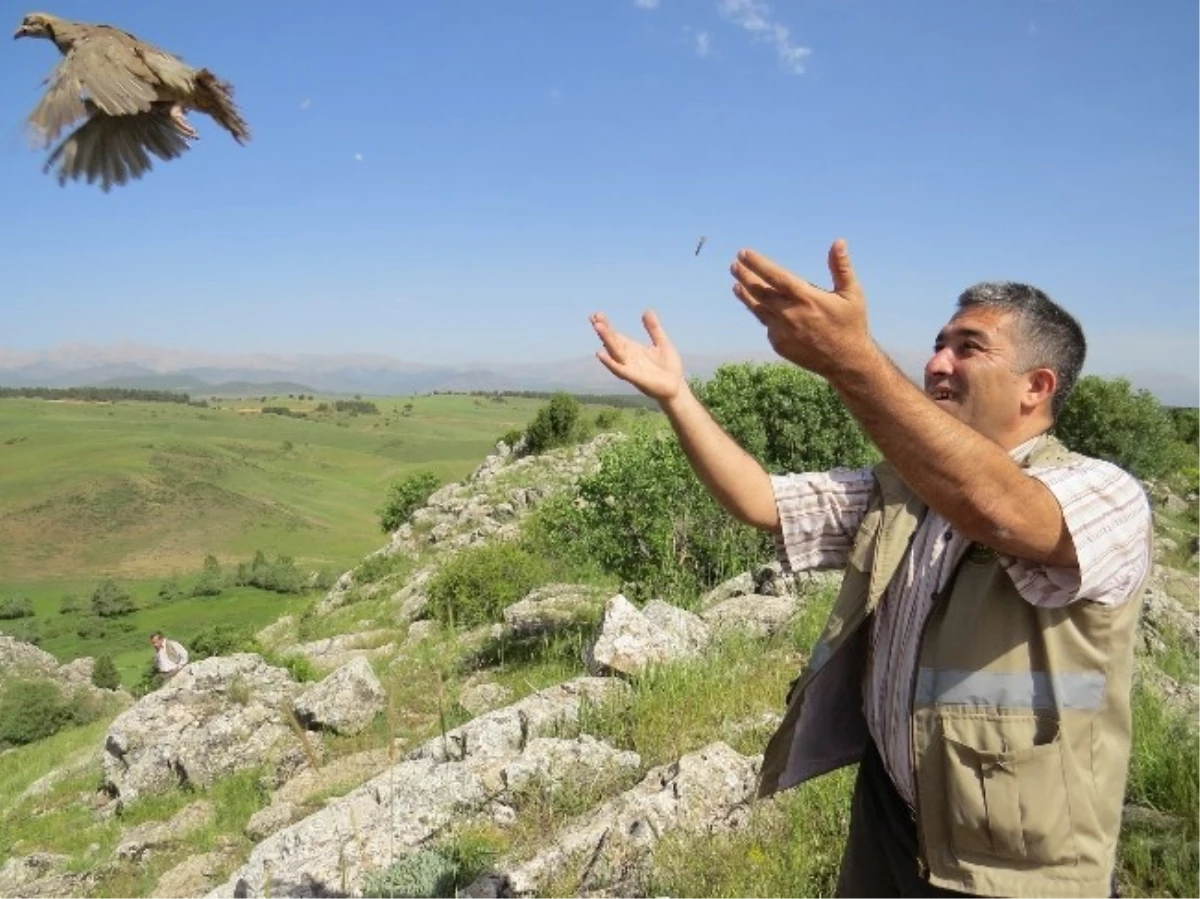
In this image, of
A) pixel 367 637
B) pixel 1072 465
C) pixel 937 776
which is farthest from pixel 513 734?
pixel 367 637

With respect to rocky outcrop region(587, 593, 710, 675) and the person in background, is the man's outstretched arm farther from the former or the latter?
the person in background

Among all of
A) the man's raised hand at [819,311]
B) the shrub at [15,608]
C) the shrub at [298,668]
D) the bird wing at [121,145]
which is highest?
the bird wing at [121,145]

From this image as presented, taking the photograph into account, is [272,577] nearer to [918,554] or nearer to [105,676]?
[105,676]

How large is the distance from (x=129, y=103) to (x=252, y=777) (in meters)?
10.6

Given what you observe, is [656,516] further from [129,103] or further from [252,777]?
[129,103]

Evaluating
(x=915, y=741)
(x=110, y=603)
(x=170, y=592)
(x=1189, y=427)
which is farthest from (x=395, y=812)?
(x=170, y=592)

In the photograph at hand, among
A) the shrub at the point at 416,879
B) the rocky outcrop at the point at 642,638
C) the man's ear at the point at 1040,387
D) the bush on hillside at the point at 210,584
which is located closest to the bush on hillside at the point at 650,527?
the rocky outcrop at the point at 642,638

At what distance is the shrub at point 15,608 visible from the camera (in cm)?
7606

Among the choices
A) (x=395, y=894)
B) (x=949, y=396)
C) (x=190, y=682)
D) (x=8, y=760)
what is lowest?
(x=8, y=760)

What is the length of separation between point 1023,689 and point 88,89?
3.38m

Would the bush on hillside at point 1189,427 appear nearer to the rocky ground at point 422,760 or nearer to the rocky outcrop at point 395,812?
the rocky ground at point 422,760


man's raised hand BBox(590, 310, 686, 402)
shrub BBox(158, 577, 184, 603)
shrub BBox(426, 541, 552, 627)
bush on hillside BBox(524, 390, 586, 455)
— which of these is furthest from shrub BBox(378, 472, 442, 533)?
man's raised hand BBox(590, 310, 686, 402)

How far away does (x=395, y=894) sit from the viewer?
3.77m

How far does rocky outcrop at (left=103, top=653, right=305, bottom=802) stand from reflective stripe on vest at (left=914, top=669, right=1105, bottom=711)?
10970 mm
